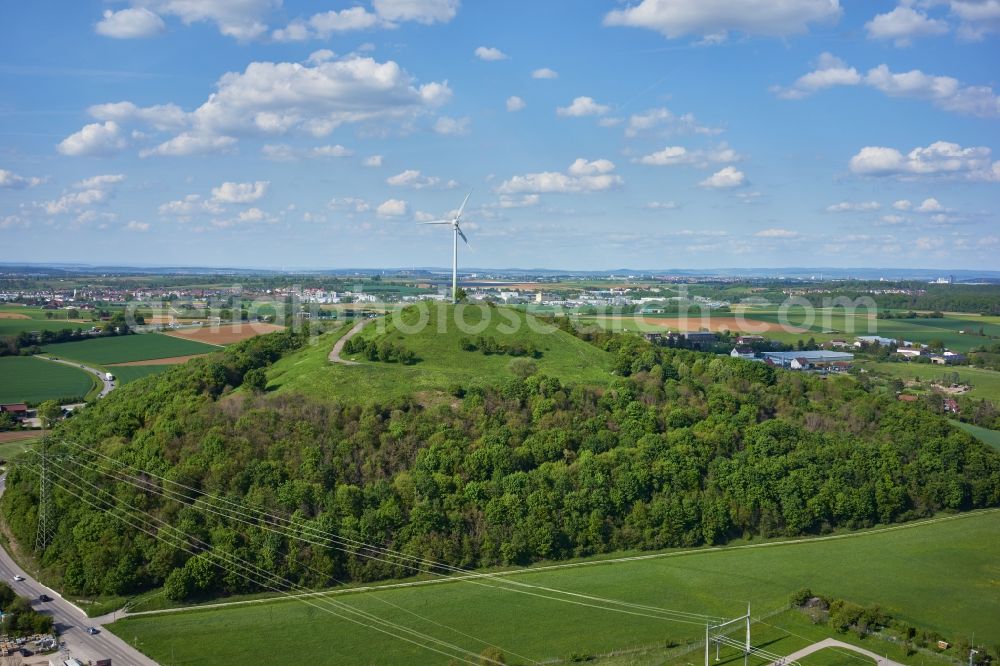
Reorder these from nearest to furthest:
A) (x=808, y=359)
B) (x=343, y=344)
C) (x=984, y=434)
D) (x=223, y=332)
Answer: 1. (x=343, y=344)
2. (x=984, y=434)
3. (x=808, y=359)
4. (x=223, y=332)

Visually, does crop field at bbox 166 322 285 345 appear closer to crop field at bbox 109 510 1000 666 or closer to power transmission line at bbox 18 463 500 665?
power transmission line at bbox 18 463 500 665

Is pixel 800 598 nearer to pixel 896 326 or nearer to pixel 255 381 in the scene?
pixel 255 381

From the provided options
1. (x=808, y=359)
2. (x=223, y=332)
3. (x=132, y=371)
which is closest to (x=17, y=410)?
(x=132, y=371)

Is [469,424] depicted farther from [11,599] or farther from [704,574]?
[11,599]

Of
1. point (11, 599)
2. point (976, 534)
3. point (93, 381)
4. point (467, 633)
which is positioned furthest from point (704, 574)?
point (93, 381)

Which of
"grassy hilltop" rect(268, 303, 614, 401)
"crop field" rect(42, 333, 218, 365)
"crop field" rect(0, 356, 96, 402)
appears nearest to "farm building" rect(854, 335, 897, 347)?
"grassy hilltop" rect(268, 303, 614, 401)

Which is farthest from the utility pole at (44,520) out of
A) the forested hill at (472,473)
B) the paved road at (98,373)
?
the paved road at (98,373)
